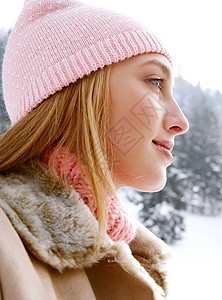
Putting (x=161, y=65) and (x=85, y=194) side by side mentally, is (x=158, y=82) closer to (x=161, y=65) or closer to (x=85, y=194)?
(x=161, y=65)

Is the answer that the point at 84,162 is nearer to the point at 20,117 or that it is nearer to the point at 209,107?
the point at 20,117

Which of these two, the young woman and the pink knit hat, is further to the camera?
the pink knit hat

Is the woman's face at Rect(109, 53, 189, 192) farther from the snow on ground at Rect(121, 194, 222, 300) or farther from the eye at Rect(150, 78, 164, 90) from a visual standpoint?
the snow on ground at Rect(121, 194, 222, 300)

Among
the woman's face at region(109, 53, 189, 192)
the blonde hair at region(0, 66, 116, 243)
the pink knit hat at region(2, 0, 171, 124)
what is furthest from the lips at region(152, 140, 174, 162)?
the pink knit hat at region(2, 0, 171, 124)

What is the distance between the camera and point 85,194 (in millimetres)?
824

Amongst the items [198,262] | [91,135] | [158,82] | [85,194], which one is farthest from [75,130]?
[198,262]

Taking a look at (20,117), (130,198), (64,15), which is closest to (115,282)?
(20,117)

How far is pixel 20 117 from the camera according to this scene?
3.13 ft

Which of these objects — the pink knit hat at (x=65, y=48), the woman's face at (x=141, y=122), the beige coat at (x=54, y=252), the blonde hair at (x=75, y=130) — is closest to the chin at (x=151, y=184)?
the woman's face at (x=141, y=122)

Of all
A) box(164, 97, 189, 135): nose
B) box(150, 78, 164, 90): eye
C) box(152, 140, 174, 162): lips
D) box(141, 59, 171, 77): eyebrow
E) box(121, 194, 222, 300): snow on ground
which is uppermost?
box(141, 59, 171, 77): eyebrow

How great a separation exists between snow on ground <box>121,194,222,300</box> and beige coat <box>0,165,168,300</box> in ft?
0.87

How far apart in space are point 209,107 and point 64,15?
443cm

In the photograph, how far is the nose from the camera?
2.95 feet

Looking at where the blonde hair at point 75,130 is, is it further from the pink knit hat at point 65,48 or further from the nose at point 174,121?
the nose at point 174,121
